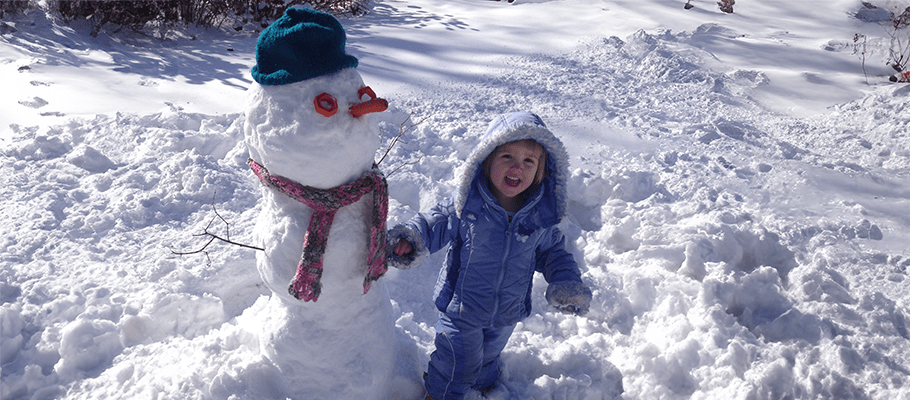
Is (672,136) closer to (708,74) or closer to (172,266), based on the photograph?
(708,74)

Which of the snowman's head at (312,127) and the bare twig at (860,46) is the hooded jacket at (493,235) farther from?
the bare twig at (860,46)

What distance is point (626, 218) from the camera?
2984mm

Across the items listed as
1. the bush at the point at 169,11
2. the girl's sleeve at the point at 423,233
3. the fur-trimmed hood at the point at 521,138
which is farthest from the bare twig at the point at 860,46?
the bush at the point at 169,11

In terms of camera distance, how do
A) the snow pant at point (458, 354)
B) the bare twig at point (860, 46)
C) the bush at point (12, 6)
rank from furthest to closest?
the bush at point (12, 6) < the bare twig at point (860, 46) < the snow pant at point (458, 354)

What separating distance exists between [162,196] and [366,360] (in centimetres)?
187

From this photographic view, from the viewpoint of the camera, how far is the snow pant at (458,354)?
6.59 ft

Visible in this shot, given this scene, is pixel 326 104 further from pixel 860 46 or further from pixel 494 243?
pixel 860 46

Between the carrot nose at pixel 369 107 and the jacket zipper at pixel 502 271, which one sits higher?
the carrot nose at pixel 369 107

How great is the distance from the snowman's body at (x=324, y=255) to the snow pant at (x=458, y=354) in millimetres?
132

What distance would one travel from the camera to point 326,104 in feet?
4.92

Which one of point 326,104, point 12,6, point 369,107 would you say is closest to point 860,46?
point 369,107

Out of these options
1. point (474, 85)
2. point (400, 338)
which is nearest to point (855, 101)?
point (474, 85)

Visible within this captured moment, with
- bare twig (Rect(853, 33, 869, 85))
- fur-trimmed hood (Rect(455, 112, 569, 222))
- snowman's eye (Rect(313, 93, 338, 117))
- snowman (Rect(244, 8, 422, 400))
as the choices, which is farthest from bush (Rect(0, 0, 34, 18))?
bare twig (Rect(853, 33, 869, 85))

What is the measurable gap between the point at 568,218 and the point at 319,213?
183cm
